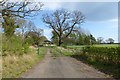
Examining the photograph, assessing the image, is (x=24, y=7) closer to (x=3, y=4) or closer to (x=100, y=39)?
(x=3, y=4)

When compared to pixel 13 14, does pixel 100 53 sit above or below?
below

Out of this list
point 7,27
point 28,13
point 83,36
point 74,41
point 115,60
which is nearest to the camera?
point 115,60

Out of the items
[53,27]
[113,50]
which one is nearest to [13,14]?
[113,50]

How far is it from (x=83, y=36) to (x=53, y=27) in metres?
13.2

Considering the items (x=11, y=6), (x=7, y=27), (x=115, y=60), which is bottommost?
(x=115, y=60)

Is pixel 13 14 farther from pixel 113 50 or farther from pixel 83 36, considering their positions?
pixel 83 36

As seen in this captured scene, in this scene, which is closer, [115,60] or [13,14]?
[115,60]

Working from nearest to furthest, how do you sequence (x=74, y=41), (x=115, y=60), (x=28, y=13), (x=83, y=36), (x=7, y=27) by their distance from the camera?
1. (x=115, y=60)
2. (x=28, y=13)
3. (x=7, y=27)
4. (x=83, y=36)
5. (x=74, y=41)

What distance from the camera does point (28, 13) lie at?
88.7 ft

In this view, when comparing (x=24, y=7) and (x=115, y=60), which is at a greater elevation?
(x=24, y=7)

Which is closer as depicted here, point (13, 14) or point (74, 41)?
point (13, 14)

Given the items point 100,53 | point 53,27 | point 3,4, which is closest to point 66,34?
point 53,27

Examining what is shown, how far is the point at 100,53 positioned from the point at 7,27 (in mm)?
11098

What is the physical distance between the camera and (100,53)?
100 feet
